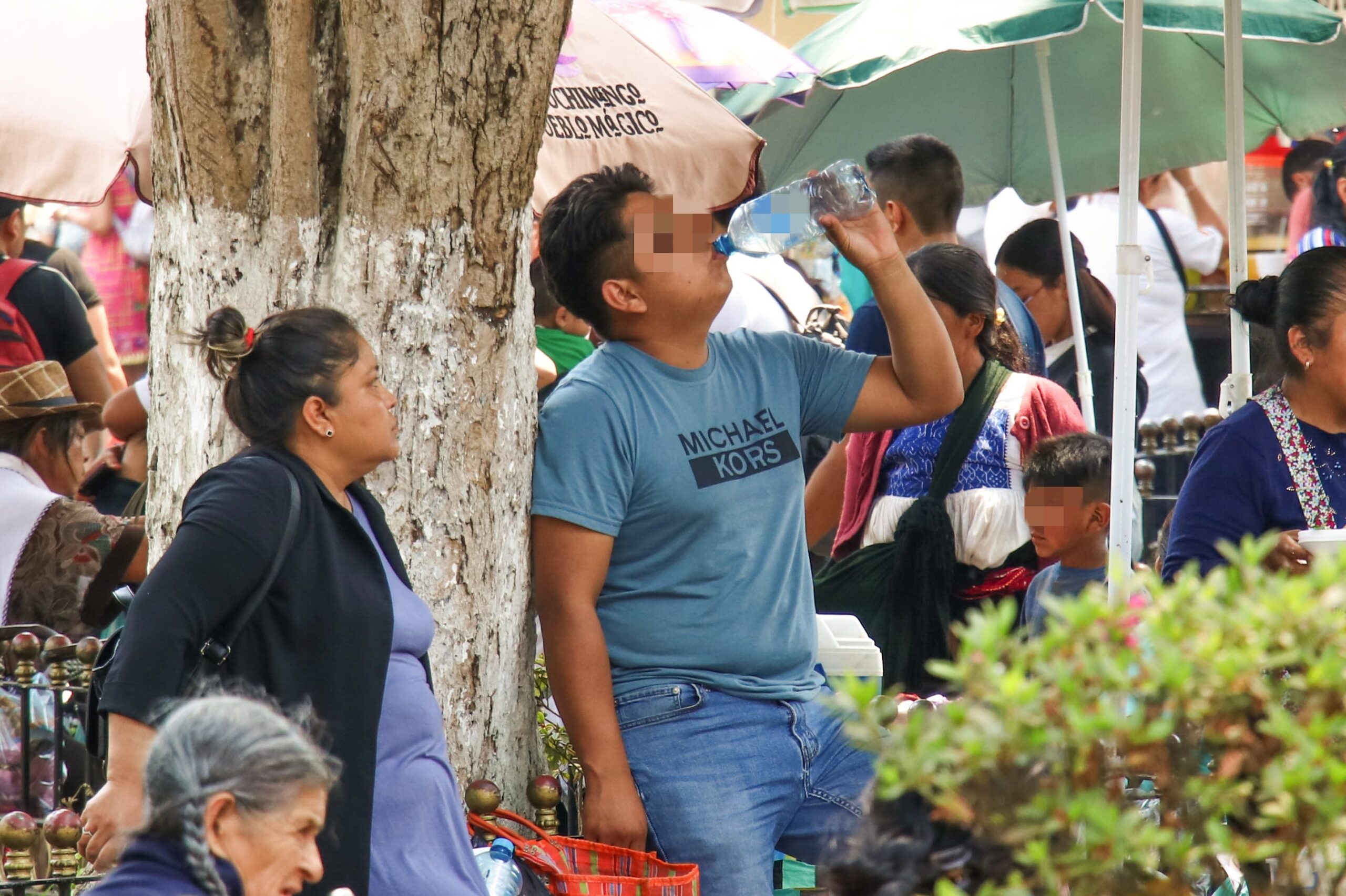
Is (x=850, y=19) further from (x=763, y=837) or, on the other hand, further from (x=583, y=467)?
(x=763, y=837)

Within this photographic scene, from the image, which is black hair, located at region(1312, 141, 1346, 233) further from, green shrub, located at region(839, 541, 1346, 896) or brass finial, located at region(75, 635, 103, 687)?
green shrub, located at region(839, 541, 1346, 896)

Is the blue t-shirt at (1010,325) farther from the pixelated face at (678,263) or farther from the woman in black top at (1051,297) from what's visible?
the woman in black top at (1051,297)

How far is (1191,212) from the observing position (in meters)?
9.77

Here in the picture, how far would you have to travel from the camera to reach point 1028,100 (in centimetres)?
827

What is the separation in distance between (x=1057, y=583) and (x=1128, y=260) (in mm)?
951

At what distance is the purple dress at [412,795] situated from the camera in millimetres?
2955

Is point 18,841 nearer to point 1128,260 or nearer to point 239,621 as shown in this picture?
point 239,621

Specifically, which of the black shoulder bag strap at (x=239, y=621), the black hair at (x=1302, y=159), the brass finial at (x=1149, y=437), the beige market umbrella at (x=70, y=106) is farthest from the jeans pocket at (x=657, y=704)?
the black hair at (x=1302, y=159)

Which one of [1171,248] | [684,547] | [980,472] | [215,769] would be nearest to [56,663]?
[684,547]

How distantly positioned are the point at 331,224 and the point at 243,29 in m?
0.47

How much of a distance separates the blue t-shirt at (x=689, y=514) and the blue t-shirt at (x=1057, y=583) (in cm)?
119

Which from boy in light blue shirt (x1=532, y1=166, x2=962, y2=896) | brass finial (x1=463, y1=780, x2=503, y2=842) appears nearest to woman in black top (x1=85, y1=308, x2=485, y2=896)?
brass finial (x1=463, y1=780, x2=503, y2=842)

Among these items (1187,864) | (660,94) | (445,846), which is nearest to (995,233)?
(660,94)

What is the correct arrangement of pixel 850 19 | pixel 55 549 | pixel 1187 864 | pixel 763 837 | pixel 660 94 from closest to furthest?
pixel 1187 864
pixel 763 837
pixel 55 549
pixel 660 94
pixel 850 19
